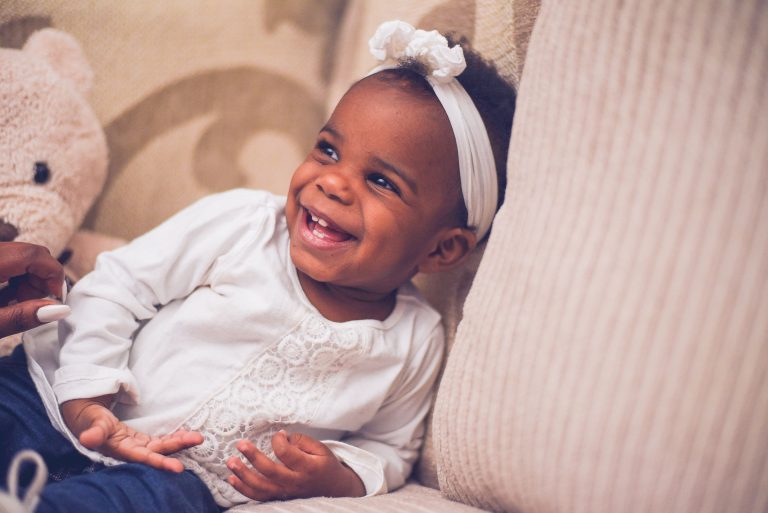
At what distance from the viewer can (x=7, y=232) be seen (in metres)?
0.90

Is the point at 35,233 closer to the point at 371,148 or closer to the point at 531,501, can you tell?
the point at 371,148

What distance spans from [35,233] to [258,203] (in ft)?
1.08

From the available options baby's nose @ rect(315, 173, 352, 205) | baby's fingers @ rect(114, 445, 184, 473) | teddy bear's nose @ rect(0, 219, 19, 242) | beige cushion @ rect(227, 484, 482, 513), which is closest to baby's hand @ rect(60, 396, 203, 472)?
baby's fingers @ rect(114, 445, 184, 473)

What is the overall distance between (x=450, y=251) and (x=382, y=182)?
7.1 inches

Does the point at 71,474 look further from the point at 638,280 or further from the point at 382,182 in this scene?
the point at 638,280

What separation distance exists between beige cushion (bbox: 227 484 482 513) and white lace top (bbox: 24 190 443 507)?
0.29 ft

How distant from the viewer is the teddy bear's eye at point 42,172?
93cm

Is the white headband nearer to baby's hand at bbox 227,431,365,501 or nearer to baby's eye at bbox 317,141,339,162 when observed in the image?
baby's eye at bbox 317,141,339,162

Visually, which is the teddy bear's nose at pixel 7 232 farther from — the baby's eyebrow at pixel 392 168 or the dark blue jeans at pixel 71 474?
the baby's eyebrow at pixel 392 168

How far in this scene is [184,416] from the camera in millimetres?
855

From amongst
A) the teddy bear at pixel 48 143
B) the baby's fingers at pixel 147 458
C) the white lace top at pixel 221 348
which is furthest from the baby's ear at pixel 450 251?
the teddy bear at pixel 48 143

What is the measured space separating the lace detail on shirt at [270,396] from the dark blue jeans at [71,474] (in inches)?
1.3

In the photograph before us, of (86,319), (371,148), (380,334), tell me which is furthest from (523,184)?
(86,319)

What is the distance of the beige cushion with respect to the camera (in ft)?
2.43
